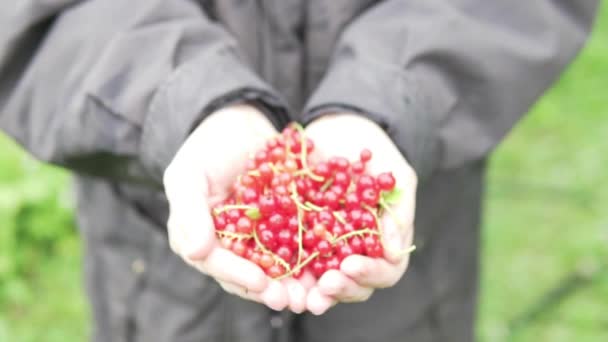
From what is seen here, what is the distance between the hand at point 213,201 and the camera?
3.61ft

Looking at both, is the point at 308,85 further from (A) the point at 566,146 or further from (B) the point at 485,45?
(A) the point at 566,146

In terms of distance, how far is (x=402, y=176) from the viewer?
1.25m

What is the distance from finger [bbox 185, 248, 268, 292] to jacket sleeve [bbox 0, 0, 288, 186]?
0.81ft

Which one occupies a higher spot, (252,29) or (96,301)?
(252,29)

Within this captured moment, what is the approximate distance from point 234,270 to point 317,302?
12 centimetres

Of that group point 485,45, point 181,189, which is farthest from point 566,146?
point 181,189

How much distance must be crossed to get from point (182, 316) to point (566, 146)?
7.71 feet

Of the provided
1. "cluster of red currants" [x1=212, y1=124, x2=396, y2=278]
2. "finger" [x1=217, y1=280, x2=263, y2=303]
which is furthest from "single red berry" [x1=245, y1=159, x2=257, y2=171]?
"finger" [x1=217, y1=280, x2=263, y2=303]

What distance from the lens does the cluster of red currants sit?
1175 mm

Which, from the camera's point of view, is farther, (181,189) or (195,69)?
(195,69)

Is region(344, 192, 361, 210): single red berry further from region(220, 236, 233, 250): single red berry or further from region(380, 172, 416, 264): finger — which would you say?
region(220, 236, 233, 250): single red berry

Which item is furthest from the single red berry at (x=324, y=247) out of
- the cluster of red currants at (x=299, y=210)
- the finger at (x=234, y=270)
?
the finger at (x=234, y=270)

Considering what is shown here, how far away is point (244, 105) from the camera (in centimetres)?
134

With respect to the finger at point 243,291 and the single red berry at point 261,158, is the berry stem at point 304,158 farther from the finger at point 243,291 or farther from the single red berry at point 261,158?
the finger at point 243,291
